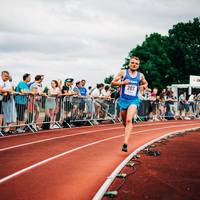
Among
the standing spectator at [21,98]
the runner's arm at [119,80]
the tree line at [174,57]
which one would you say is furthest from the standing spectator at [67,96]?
the tree line at [174,57]

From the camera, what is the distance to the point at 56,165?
733 cm

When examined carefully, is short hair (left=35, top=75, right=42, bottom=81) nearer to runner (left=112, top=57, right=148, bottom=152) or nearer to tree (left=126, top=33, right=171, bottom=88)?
runner (left=112, top=57, right=148, bottom=152)

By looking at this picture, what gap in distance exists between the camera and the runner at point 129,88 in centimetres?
890

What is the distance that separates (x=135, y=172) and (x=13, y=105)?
22.1 feet

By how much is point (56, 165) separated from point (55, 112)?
26.2 ft

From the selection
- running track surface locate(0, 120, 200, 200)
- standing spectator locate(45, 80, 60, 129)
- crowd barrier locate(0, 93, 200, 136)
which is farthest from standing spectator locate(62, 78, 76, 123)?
running track surface locate(0, 120, 200, 200)

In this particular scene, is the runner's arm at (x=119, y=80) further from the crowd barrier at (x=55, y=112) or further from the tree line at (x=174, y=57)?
the tree line at (x=174, y=57)

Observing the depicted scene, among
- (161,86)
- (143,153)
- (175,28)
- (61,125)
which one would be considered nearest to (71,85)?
(61,125)

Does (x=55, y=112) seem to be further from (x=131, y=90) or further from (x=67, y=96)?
(x=131, y=90)

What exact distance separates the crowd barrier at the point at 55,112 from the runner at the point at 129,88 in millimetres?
4631

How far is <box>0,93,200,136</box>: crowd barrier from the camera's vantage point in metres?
12.6

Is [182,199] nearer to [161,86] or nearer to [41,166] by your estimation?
[41,166]

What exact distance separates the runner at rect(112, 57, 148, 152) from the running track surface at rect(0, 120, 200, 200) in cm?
73

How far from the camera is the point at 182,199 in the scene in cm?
507
